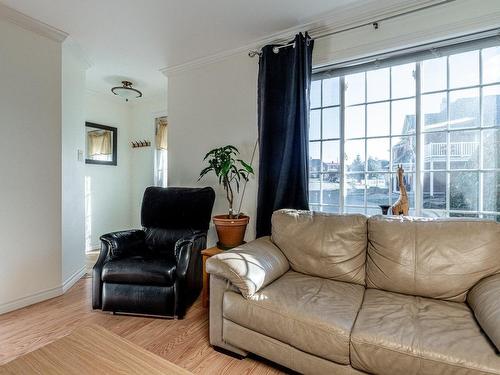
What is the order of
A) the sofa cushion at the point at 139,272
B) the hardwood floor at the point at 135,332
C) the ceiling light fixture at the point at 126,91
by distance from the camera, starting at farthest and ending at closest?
the ceiling light fixture at the point at 126,91, the sofa cushion at the point at 139,272, the hardwood floor at the point at 135,332

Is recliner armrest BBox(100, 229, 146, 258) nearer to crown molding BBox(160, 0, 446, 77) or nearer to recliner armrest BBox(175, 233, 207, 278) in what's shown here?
recliner armrest BBox(175, 233, 207, 278)

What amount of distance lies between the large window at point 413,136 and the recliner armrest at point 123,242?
1694 mm

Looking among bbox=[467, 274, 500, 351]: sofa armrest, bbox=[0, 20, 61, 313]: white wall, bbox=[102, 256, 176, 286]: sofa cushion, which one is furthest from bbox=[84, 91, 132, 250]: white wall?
bbox=[467, 274, 500, 351]: sofa armrest

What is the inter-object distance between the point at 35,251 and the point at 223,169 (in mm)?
1831

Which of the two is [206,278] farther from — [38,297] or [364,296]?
[38,297]

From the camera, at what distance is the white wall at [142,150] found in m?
4.35

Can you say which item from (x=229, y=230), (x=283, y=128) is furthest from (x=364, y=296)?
(x=283, y=128)

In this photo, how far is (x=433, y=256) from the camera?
159 cm

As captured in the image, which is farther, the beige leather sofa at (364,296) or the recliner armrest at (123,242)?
the recliner armrest at (123,242)

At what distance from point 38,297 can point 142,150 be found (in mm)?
2613

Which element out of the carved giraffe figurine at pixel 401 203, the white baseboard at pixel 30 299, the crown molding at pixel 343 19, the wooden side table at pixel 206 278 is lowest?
the white baseboard at pixel 30 299

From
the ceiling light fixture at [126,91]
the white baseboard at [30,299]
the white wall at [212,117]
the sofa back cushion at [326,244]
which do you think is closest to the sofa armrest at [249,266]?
the sofa back cushion at [326,244]

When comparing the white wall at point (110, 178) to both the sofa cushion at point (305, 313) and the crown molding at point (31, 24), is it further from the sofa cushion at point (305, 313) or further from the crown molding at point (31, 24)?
the sofa cushion at point (305, 313)

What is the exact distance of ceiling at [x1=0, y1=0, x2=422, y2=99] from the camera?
2084 millimetres
